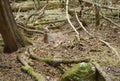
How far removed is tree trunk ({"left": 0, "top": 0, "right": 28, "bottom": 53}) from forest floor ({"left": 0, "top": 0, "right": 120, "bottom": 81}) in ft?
0.71

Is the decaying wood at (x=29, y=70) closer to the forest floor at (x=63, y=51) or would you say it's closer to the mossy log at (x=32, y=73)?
the mossy log at (x=32, y=73)

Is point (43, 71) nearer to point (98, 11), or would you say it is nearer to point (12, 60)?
point (12, 60)

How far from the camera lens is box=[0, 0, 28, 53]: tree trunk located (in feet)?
24.0

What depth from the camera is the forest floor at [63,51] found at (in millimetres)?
6594

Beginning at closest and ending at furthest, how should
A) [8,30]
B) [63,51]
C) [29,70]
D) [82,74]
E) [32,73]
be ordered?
[82,74] → [32,73] → [29,70] → [8,30] → [63,51]

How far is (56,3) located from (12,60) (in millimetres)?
7116

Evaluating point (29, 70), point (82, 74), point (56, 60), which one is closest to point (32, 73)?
point (29, 70)

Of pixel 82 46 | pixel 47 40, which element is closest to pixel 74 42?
pixel 82 46

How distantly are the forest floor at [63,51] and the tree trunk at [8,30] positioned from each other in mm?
215

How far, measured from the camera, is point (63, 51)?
8.12 m

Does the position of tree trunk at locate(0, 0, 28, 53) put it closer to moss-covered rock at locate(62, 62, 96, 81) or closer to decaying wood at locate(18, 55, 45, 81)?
decaying wood at locate(18, 55, 45, 81)

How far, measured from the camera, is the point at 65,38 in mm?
9344

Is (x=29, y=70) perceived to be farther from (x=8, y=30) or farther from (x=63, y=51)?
(x=63, y=51)

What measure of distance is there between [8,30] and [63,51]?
1793mm
